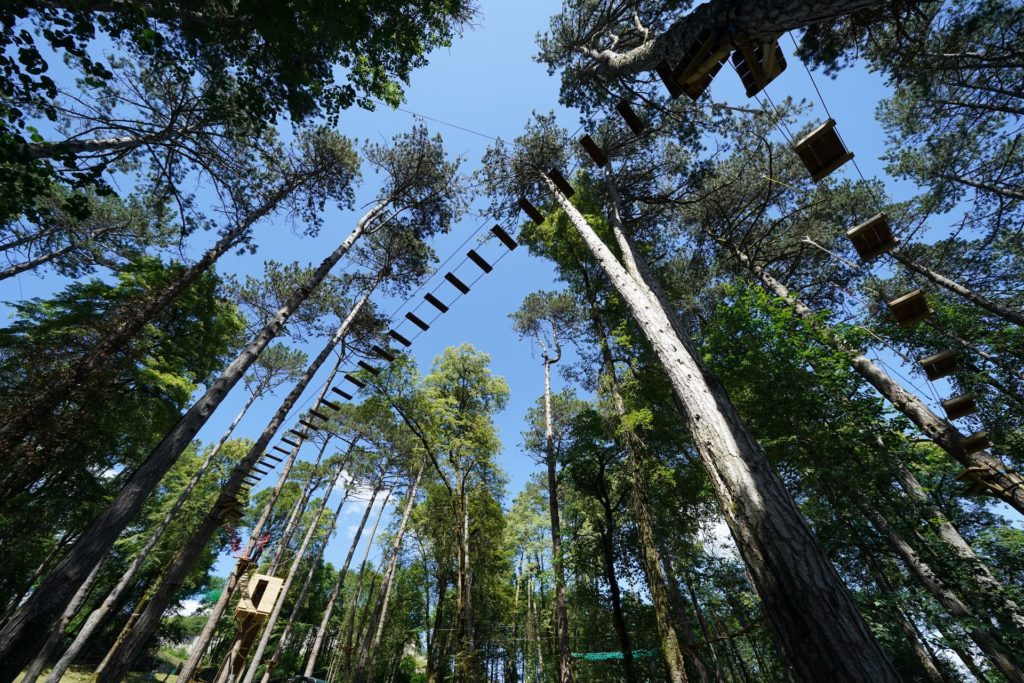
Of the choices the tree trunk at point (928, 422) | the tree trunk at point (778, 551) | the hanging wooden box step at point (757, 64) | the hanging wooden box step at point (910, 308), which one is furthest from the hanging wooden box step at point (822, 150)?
the tree trunk at point (928, 422)

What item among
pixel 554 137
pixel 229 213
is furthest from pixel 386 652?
pixel 554 137

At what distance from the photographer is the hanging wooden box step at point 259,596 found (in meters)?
5.31

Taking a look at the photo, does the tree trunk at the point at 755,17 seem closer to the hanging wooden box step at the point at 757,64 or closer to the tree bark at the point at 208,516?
the hanging wooden box step at the point at 757,64

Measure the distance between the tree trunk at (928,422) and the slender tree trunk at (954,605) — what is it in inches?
71.1

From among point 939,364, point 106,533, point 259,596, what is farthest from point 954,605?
point 106,533

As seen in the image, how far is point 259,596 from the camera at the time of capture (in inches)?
215

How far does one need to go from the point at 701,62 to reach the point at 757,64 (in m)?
0.54

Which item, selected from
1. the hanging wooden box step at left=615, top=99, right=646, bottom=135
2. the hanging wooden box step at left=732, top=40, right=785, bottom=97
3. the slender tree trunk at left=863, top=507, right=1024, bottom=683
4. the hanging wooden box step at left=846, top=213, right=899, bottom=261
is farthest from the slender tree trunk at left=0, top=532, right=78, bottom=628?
the slender tree trunk at left=863, top=507, right=1024, bottom=683

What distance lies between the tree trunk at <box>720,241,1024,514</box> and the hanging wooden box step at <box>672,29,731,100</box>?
6.84 m

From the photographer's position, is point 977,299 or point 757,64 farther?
point 977,299

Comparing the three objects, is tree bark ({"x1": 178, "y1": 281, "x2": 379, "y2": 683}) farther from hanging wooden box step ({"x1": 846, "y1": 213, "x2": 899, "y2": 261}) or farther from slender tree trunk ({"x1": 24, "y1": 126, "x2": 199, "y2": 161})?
hanging wooden box step ({"x1": 846, "y1": 213, "x2": 899, "y2": 261})

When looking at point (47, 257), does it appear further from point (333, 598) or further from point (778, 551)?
point (778, 551)

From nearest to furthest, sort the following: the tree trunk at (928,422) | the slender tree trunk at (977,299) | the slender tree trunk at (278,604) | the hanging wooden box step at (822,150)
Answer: the hanging wooden box step at (822,150), the tree trunk at (928,422), the slender tree trunk at (977,299), the slender tree trunk at (278,604)

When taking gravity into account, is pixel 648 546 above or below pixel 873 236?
below
